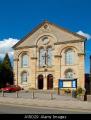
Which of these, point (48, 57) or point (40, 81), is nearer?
point (48, 57)

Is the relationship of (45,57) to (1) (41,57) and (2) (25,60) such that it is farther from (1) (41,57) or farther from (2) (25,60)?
(2) (25,60)

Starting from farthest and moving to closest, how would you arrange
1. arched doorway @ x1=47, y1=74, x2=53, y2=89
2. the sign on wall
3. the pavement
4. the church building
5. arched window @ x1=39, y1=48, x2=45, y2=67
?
1. arched window @ x1=39, y1=48, x2=45, y2=67
2. arched doorway @ x1=47, y1=74, x2=53, y2=89
3. the church building
4. the sign on wall
5. the pavement

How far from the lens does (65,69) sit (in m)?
58.0

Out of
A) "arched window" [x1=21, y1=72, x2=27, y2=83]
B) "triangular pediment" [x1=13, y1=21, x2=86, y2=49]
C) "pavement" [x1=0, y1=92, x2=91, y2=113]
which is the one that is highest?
"triangular pediment" [x1=13, y1=21, x2=86, y2=49]

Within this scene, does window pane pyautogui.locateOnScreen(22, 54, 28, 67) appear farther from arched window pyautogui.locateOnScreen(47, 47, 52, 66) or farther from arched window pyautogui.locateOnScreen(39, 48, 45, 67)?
arched window pyautogui.locateOnScreen(47, 47, 52, 66)

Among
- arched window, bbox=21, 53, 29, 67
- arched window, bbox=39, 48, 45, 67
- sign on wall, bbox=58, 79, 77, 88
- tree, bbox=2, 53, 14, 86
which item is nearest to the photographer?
sign on wall, bbox=58, 79, 77, 88

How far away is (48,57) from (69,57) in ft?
15.6

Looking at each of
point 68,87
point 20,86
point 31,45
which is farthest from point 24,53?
point 68,87

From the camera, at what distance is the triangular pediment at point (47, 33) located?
5795cm

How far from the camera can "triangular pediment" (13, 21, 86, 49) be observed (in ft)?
190

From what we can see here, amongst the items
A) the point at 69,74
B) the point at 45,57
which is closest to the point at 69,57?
the point at 69,74

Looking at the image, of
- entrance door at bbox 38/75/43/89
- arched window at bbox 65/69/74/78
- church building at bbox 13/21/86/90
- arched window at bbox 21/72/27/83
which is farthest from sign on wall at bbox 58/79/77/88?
arched window at bbox 21/72/27/83

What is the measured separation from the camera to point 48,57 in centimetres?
6062

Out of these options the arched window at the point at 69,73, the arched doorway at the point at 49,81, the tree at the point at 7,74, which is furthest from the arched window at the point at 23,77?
the arched window at the point at 69,73
